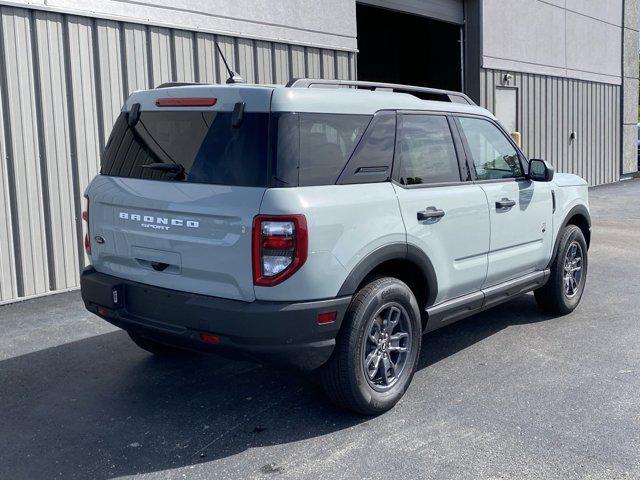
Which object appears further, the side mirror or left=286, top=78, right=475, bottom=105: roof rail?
the side mirror

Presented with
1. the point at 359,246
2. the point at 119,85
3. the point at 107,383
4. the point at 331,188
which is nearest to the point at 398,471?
the point at 359,246

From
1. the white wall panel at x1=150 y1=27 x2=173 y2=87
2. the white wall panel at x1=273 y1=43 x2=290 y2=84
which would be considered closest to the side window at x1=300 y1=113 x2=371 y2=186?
the white wall panel at x1=150 y1=27 x2=173 y2=87

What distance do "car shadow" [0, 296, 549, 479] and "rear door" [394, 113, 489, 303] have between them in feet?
2.82

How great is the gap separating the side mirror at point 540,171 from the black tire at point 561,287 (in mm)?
738

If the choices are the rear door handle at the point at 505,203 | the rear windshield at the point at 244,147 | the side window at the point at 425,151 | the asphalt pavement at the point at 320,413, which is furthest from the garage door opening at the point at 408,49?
the rear windshield at the point at 244,147

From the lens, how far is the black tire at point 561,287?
642 cm

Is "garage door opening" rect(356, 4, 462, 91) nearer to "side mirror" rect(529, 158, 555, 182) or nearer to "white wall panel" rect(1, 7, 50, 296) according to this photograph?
"white wall panel" rect(1, 7, 50, 296)

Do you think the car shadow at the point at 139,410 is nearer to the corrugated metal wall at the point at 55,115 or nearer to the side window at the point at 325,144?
the side window at the point at 325,144

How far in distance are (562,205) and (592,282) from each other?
7.04 ft

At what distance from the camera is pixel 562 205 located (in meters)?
6.41

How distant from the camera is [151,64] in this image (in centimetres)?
859

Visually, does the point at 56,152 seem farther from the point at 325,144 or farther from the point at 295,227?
the point at 295,227

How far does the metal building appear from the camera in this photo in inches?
294

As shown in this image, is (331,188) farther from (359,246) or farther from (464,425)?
(464,425)
